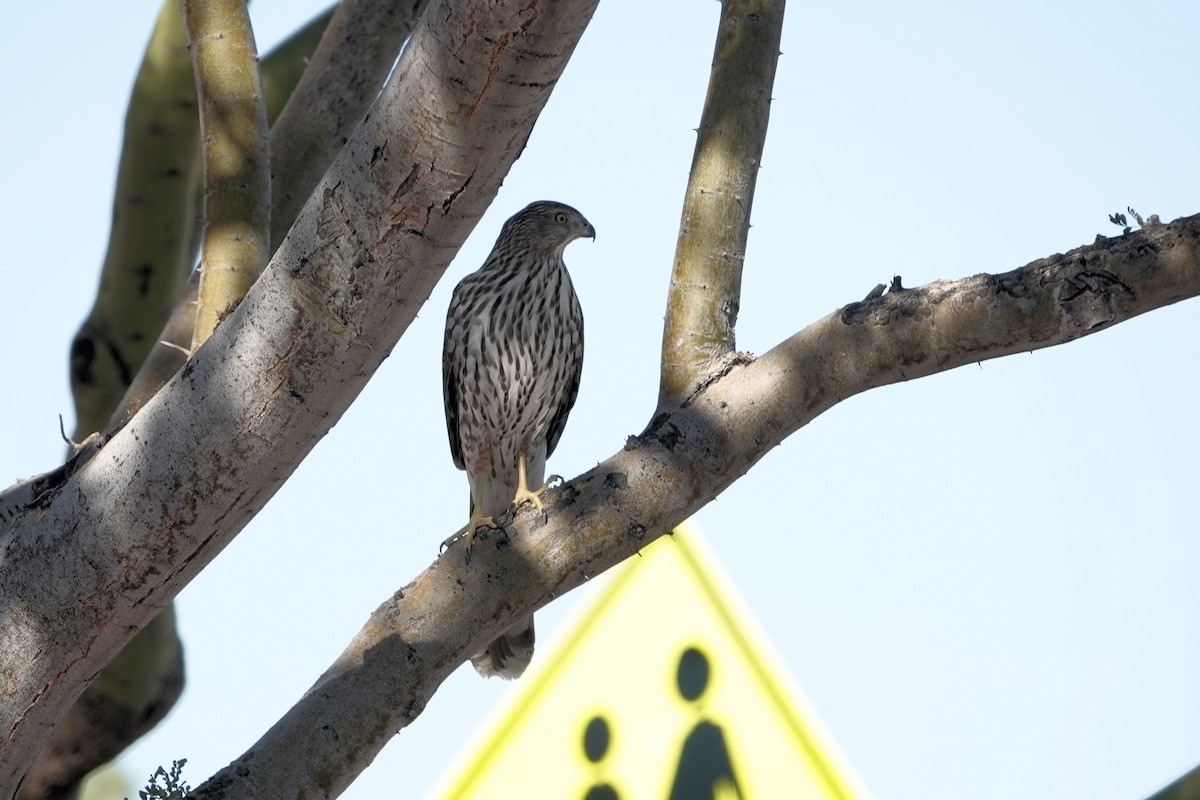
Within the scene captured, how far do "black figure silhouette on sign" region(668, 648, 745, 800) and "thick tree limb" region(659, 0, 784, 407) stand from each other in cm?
174

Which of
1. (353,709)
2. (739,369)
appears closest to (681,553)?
(739,369)

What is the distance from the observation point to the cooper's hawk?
200 inches

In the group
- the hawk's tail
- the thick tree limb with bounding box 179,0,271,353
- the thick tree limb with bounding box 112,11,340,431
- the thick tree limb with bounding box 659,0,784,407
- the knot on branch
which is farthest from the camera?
the hawk's tail

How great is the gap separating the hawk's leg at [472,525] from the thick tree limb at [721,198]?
66cm

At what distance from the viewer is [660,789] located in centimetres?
469

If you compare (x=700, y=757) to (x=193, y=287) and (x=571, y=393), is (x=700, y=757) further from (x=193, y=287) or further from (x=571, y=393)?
(x=193, y=287)

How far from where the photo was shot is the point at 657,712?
4.82 meters

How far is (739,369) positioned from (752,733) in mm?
1909

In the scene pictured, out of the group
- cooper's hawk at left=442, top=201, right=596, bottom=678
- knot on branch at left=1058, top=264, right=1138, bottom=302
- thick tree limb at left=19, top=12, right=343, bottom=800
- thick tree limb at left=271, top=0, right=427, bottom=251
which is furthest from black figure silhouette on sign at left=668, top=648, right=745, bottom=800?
thick tree limb at left=271, top=0, right=427, bottom=251

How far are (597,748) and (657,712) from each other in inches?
10.9

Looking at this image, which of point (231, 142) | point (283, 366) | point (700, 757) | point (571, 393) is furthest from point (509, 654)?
point (283, 366)

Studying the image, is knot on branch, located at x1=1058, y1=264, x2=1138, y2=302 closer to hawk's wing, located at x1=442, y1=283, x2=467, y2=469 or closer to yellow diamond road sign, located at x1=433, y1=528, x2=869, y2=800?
yellow diamond road sign, located at x1=433, y1=528, x2=869, y2=800

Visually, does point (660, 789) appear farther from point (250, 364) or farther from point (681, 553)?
point (250, 364)

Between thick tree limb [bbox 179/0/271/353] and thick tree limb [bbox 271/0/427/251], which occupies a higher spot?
thick tree limb [bbox 271/0/427/251]
